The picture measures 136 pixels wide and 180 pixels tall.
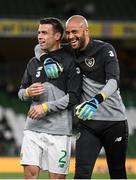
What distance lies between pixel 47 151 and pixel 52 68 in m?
0.79

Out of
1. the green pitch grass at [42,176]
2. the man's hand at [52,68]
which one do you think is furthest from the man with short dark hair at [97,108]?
the green pitch grass at [42,176]

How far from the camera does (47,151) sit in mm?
6066

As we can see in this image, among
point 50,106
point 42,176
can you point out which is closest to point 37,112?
point 50,106

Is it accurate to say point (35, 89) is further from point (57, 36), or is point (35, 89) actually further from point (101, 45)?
point (101, 45)

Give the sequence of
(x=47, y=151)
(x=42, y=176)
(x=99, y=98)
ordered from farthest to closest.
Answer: (x=42, y=176)
(x=47, y=151)
(x=99, y=98)

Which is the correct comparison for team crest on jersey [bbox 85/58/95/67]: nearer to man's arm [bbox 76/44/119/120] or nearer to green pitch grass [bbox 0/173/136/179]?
man's arm [bbox 76/44/119/120]

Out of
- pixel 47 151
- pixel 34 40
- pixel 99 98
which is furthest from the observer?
pixel 34 40

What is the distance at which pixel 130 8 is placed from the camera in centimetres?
1839

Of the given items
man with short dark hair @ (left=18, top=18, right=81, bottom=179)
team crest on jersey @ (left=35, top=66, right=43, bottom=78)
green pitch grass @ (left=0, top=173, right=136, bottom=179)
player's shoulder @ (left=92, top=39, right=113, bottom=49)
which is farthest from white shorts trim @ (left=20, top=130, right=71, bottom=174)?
green pitch grass @ (left=0, top=173, right=136, bottom=179)

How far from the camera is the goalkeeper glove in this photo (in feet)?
18.6

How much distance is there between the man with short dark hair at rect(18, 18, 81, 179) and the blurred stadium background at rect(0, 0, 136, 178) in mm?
6886

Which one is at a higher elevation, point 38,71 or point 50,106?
point 38,71

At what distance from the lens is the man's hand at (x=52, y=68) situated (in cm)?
595

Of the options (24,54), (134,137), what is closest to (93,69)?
(134,137)
